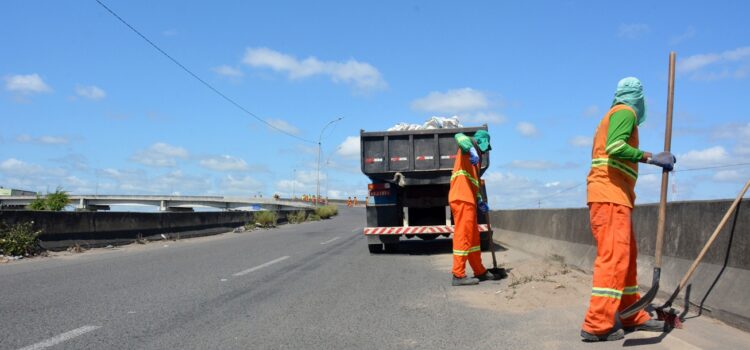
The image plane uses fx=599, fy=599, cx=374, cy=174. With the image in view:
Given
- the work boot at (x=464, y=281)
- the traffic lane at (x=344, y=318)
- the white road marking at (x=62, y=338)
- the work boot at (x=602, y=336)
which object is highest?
the work boot at (x=602, y=336)

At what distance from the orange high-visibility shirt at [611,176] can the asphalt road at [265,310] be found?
1.14 m

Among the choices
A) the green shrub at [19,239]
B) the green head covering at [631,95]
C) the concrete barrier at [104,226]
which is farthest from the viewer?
the concrete barrier at [104,226]

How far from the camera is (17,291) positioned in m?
Answer: 7.29

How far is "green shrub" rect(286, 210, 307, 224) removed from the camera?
3381cm

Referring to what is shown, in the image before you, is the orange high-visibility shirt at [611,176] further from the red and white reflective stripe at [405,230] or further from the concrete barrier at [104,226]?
the concrete barrier at [104,226]

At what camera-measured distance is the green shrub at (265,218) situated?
88.5 feet

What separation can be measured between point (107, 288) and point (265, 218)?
19.8 metres

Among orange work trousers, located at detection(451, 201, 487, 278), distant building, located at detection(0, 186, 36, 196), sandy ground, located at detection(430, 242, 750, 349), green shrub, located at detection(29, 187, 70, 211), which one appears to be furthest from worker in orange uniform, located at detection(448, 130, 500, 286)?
distant building, located at detection(0, 186, 36, 196)

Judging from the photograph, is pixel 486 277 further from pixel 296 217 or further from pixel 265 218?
pixel 296 217

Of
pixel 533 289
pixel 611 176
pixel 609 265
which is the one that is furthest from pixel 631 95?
pixel 533 289

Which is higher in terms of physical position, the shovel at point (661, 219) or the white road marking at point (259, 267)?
the shovel at point (661, 219)

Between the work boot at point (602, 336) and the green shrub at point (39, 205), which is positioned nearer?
the work boot at point (602, 336)

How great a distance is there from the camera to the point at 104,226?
1437 centimetres

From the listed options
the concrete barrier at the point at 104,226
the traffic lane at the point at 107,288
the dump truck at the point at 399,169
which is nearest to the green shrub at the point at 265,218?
the concrete barrier at the point at 104,226
